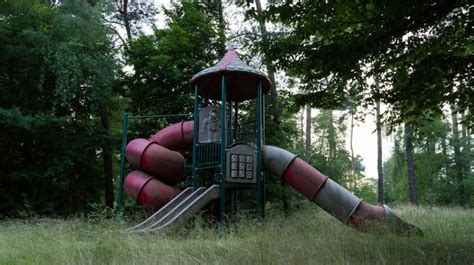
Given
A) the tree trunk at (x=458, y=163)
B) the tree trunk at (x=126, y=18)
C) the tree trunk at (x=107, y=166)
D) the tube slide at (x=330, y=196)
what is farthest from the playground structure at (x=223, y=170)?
the tree trunk at (x=458, y=163)

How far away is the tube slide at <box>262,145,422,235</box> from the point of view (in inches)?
374

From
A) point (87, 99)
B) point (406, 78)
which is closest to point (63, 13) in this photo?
point (87, 99)

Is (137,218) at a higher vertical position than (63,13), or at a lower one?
lower

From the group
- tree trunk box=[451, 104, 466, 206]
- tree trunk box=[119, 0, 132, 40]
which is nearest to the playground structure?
tree trunk box=[119, 0, 132, 40]

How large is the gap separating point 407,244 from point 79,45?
13.4 meters

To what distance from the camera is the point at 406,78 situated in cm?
880

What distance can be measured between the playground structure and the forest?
1.28 m

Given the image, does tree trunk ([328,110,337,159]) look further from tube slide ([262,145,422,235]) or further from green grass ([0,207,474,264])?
green grass ([0,207,474,264])

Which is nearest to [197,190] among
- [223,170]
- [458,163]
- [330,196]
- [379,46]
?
[223,170]

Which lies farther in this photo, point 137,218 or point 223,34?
point 223,34

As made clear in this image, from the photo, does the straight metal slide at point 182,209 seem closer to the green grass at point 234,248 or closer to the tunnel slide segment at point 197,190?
the tunnel slide segment at point 197,190

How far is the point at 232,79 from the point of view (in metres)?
12.3

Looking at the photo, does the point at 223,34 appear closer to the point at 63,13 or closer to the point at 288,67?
the point at 63,13

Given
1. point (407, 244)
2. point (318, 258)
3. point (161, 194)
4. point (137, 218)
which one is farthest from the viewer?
point (137, 218)
